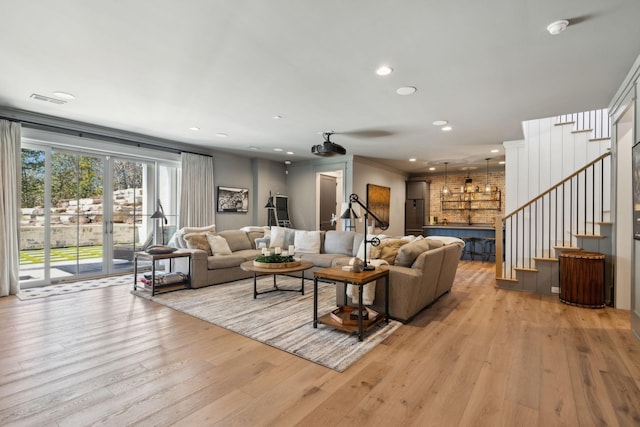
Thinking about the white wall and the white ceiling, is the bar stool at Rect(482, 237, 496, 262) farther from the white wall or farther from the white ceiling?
the white ceiling

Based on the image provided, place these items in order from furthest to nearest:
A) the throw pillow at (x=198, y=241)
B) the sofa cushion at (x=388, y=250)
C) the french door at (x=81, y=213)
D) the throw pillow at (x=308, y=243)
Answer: the throw pillow at (x=308, y=243), the throw pillow at (x=198, y=241), the french door at (x=81, y=213), the sofa cushion at (x=388, y=250)

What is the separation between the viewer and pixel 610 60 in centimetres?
288

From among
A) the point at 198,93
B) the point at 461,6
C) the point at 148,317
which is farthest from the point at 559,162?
the point at 148,317

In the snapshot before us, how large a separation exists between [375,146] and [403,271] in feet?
12.8

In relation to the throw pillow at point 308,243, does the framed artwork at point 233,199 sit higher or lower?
higher

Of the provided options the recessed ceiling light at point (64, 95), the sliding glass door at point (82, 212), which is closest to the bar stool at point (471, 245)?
the sliding glass door at point (82, 212)

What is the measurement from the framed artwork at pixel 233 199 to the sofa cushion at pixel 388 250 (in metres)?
4.60

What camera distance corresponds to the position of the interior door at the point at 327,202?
343 inches

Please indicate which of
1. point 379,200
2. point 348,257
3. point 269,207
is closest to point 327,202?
point 379,200

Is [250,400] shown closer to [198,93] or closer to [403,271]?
[403,271]

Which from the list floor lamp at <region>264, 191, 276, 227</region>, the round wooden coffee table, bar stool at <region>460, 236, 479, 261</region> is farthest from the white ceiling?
bar stool at <region>460, 236, 479, 261</region>

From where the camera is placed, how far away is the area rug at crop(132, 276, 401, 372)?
2682mm

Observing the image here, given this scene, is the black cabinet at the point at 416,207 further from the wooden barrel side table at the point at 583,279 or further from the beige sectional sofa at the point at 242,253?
the wooden barrel side table at the point at 583,279

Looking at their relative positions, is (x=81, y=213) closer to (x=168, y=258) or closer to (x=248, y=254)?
(x=168, y=258)
